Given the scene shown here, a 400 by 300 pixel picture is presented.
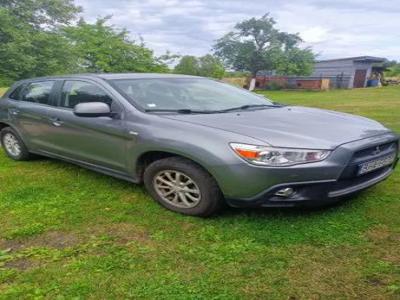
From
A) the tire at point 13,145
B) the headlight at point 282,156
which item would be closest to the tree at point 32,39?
the tire at point 13,145

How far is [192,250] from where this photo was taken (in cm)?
323

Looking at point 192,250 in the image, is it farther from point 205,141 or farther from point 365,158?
point 365,158

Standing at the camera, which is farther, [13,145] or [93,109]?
[13,145]

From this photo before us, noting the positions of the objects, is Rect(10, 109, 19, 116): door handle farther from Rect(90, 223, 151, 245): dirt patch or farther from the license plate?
the license plate

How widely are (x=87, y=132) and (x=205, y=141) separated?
1.70m

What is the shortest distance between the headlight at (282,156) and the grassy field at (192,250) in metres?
0.62

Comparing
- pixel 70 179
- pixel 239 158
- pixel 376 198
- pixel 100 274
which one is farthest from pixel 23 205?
pixel 376 198

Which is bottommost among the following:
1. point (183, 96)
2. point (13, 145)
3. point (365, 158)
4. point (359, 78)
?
point (359, 78)

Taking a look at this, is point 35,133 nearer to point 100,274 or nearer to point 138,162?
point 138,162

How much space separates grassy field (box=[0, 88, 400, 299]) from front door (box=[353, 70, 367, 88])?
137 feet

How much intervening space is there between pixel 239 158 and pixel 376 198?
1751mm

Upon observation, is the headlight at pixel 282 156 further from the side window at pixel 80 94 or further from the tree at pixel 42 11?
the tree at pixel 42 11

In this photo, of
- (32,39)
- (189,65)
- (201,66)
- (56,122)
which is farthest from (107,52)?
(56,122)

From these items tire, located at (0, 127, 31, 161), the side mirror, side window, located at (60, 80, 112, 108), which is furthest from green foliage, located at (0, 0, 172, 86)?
the side mirror
